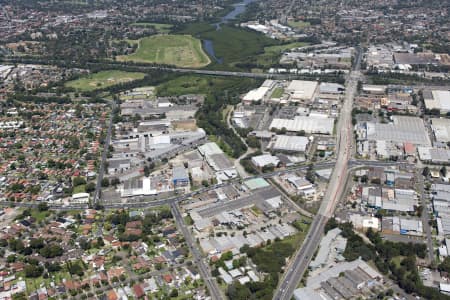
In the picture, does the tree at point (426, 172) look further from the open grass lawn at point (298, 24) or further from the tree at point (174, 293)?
the open grass lawn at point (298, 24)

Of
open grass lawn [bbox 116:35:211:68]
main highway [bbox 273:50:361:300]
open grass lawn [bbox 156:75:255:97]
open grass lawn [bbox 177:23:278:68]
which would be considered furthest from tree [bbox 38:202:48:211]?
open grass lawn [bbox 177:23:278:68]

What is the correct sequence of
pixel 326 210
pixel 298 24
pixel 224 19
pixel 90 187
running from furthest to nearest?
pixel 224 19 → pixel 298 24 → pixel 90 187 → pixel 326 210

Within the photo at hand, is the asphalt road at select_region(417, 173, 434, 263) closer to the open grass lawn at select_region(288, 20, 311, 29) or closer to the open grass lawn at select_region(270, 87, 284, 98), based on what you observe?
the open grass lawn at select_region(270, 87, 284, 98)

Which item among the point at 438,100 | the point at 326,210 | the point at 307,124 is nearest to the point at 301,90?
the point at 307,124

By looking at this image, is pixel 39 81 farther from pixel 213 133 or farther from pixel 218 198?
pixel 218 198

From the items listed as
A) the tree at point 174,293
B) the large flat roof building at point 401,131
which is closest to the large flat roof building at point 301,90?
the large flat roof building at point 401,131

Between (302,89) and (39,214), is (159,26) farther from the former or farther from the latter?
(39,214)

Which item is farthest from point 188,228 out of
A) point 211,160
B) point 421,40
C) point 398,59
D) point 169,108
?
point 421,40
